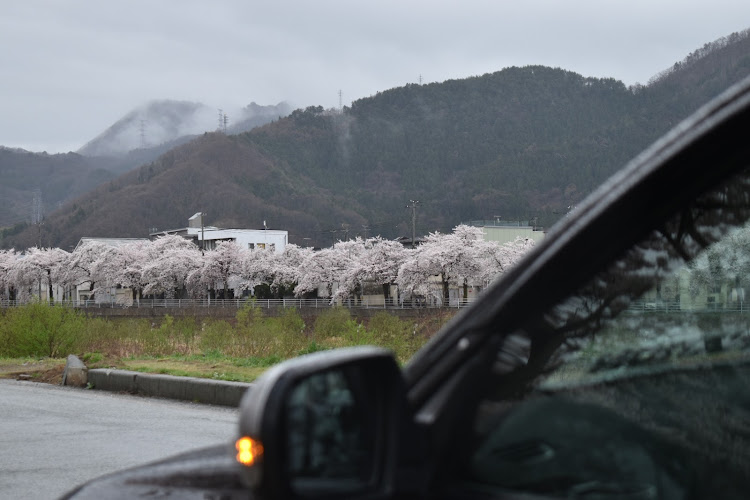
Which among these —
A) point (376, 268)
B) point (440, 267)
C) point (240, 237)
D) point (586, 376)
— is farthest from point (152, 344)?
point (240, 237)

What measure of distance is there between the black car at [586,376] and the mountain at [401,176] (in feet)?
403

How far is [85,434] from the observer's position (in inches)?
Result: 345

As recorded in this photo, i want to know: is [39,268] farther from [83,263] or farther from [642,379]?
[642,379]

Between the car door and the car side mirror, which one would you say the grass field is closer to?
the car door

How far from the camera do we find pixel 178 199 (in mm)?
173875

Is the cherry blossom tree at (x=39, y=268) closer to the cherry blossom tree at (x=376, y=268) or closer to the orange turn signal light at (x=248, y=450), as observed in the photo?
the cherry blossom tree at (x=376, y=268)

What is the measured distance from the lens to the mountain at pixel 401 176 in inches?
5817

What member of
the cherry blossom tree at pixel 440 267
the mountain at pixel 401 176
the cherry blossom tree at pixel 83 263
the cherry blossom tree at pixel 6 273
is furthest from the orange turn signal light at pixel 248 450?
the mountain at pixel 401 176

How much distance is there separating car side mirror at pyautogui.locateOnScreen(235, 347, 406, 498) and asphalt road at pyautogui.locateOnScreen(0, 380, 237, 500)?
5391 millimetres

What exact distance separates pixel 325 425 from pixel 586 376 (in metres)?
0.45

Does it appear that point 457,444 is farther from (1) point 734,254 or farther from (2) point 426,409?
(1) point 734,254

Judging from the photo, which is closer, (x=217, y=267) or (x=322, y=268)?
(x=322, y=268)

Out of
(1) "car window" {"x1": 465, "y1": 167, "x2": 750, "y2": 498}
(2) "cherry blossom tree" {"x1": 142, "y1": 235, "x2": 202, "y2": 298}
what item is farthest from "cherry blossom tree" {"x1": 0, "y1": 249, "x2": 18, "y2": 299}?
(1) "car window" {"x1": 465, "y1": 167, "x2": 750, "y2": 498}

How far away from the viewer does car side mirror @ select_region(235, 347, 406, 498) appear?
3.32 feet
